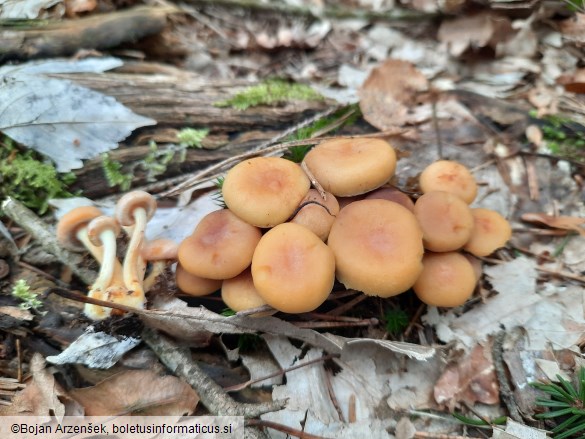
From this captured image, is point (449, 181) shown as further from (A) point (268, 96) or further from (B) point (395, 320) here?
(A) point (268, 96)

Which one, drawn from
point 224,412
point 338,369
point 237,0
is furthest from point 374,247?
point 237,0

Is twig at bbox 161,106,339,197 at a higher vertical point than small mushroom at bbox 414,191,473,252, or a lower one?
higher

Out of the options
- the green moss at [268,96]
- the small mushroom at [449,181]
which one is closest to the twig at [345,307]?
the small mushroom at [449,181]

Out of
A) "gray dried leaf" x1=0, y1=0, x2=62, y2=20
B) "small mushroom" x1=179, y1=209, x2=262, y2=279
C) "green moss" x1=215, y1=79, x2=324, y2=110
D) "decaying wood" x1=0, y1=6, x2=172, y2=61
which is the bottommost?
"small mushroom" x1=179, y1=209, x2=262, y2=279

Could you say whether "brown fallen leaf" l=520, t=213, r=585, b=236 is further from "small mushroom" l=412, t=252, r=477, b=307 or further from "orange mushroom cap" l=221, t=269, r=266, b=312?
"orange mushroom cap" l=221, t=269, r=266, b=312

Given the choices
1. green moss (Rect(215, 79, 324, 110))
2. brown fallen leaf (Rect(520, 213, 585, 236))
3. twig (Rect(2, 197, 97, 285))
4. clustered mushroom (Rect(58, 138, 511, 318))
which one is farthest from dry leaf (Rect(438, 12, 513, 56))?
twig (Rect(2, 197, 97, 285))

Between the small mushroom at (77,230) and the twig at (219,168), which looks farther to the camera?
the twig at (219,168)

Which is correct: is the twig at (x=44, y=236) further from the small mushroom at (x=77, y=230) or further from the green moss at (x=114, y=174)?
the green moss at (x=114, y=174)
